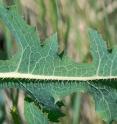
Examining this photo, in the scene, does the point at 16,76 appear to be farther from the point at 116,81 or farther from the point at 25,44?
the point at 116,81

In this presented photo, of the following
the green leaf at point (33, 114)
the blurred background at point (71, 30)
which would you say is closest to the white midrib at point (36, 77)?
A: the green leaf at point (33, 114)

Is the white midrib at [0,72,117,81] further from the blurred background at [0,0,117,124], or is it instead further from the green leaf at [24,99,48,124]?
the blurred background at [0,0,117,124]

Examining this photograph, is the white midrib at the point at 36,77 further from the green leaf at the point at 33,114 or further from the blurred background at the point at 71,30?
the blurred background at the point at 71,30

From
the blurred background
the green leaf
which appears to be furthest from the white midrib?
the blurred background

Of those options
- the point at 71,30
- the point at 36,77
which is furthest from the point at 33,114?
the point at 71,30

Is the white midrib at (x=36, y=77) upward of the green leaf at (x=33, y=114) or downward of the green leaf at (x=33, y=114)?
upward

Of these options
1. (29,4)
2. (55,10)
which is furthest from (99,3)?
(55,10)
